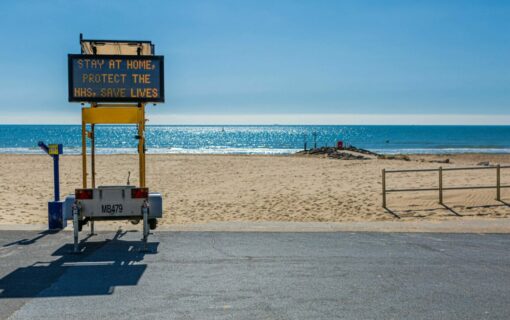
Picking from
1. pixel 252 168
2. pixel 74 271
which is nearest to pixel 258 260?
pixel 74 271

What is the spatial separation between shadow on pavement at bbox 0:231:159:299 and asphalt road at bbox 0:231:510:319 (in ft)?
0.04

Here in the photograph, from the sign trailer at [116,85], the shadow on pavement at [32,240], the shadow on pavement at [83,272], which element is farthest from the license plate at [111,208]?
the shadow on pavement at [32,240]

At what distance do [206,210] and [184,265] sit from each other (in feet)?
24.5

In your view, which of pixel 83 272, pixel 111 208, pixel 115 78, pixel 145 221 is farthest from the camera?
pixel 115 78

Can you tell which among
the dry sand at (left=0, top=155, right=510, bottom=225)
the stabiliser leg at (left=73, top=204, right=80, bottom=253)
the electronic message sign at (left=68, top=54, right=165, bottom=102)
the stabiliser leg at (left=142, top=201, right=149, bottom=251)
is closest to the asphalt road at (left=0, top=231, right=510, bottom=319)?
the stabiliser leg at (left=73, top=204, right=80, bottom=253)

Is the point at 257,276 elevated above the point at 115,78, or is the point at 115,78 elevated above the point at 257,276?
the point at 115,78

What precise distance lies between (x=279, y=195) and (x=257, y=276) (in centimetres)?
1096

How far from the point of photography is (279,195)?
18375 millimetres

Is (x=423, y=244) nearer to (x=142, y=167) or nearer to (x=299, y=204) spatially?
(x=142, y=167)

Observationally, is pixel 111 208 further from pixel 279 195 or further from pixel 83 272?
pixel 279 195

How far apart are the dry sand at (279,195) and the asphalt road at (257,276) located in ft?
12.4

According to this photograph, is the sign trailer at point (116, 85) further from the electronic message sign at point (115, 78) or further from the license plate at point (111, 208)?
the license plate at point (111, 208)

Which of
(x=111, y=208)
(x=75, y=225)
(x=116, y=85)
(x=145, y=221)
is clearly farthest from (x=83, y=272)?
(x=116, y=85)

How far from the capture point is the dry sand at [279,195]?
561 inches
